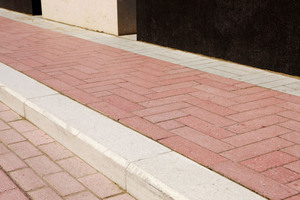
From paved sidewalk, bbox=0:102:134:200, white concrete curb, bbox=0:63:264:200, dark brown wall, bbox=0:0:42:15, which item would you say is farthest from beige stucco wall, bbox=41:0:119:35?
paved sidewalk, bbox=0:102:134:200

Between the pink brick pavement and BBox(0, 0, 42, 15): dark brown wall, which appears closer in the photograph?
the pink brick pavement

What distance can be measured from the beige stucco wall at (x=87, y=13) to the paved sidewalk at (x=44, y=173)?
4.71 m

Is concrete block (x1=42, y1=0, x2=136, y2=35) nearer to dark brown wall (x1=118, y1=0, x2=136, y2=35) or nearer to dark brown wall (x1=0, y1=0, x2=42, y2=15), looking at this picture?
dark brown wall (x1=118, y1=0, x2=136, y2=35)

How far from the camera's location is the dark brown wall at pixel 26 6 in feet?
36.9

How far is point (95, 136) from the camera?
10.6ft

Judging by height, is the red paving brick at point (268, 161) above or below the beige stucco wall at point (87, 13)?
below

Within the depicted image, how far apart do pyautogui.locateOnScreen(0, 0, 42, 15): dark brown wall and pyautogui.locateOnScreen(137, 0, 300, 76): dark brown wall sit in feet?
16.2

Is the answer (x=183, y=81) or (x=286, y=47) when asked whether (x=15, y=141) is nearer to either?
(x=183, y=81)

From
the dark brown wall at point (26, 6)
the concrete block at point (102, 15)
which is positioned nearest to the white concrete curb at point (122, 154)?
the concrete block at point (102, 15)

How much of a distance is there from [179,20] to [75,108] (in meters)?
3.31

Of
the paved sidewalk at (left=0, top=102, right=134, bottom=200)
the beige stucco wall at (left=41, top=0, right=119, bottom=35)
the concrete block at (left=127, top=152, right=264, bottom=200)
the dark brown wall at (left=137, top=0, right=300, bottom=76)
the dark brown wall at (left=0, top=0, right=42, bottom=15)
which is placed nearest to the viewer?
the concrete block at (left=127, top=152, right=264, bottom=200)

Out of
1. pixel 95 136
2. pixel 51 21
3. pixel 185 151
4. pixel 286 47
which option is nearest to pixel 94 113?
pixel 95 136

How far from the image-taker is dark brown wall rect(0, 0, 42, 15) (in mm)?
11260

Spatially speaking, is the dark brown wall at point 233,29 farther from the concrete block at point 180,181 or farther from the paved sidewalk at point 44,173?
→ the paved sidewalk at point 44,173
